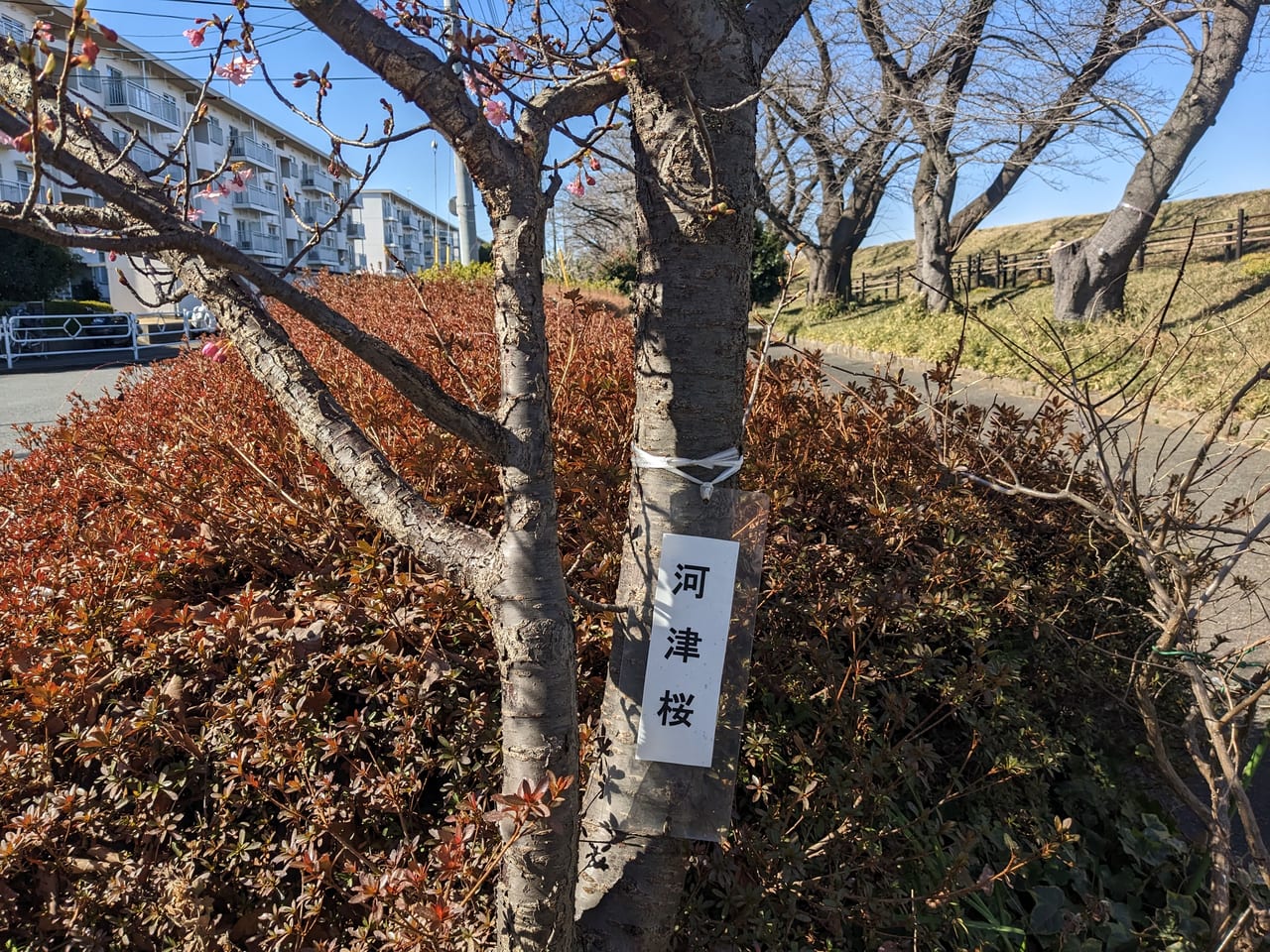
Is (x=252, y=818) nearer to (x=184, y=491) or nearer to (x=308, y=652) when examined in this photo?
(x=308, y=652)

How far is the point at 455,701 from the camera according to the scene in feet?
6.01

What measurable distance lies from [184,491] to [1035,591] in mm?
2562

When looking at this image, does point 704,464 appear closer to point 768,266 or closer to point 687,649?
point 687,649

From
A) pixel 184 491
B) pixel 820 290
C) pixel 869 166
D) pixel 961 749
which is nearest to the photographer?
pixel 961 749

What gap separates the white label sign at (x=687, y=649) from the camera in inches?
59.5

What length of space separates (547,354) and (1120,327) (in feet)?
36.6

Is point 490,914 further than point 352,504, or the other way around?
point 352,504

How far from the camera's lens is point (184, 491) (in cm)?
243

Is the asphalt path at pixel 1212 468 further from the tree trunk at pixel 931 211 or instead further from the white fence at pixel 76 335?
the white fence at pixel 76 335

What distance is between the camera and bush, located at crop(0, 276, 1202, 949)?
159 centimetres

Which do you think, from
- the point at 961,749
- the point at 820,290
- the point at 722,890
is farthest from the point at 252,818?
the point at 820,290

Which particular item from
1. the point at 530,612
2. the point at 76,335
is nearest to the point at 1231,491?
the point at 530,612

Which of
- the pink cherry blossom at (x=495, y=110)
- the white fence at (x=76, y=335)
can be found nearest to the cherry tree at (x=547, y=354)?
the pink cherry blossom at (x=495, y=110)

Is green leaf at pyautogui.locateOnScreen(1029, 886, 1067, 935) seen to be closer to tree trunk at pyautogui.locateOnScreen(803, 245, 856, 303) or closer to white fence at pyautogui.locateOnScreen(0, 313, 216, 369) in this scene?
white fence at pyautogui.locateOnScreen(0, 313, 216, 369)
